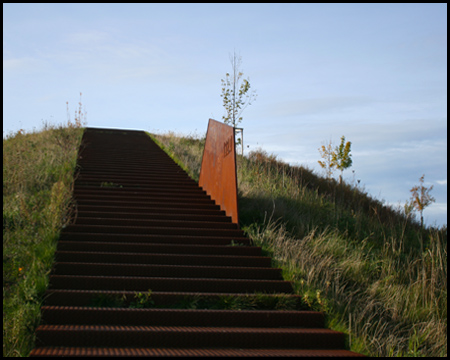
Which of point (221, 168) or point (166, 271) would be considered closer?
point (166, 271)

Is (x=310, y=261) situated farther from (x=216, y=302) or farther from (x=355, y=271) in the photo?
(x=216, y=302)

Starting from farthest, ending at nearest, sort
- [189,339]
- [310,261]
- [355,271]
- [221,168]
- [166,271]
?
[221,168]
[355,271]
[310,261]
[166,271]
[189,339]

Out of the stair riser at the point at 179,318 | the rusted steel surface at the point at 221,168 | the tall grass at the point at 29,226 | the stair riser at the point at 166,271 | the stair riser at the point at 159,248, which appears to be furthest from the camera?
the rusted steel surface at the point at 221,168

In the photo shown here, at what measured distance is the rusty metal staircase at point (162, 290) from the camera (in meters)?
4.14

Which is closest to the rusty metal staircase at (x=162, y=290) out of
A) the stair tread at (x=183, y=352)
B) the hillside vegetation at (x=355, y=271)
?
the stair tread at (x=183, y=352)

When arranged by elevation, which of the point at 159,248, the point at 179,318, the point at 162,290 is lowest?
the point at 179,318

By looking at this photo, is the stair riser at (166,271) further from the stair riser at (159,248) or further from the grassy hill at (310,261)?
the stair riser at (159,248)

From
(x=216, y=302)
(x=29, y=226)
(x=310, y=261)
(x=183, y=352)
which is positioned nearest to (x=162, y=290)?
(x=216, y=302)

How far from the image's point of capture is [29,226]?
6.27m

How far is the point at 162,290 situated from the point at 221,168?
11.3 ft

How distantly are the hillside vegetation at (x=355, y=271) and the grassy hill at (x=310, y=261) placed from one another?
0.05ft

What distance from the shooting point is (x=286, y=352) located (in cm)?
415

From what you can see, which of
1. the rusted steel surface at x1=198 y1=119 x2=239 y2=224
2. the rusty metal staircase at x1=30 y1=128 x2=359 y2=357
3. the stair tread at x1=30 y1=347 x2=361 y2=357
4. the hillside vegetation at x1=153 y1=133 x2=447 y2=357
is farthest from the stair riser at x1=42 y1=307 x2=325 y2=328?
the rusted steel surface at x1=198 y1=119 x2=239 y2=224

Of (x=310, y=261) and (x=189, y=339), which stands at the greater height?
(x=310, y=261)
